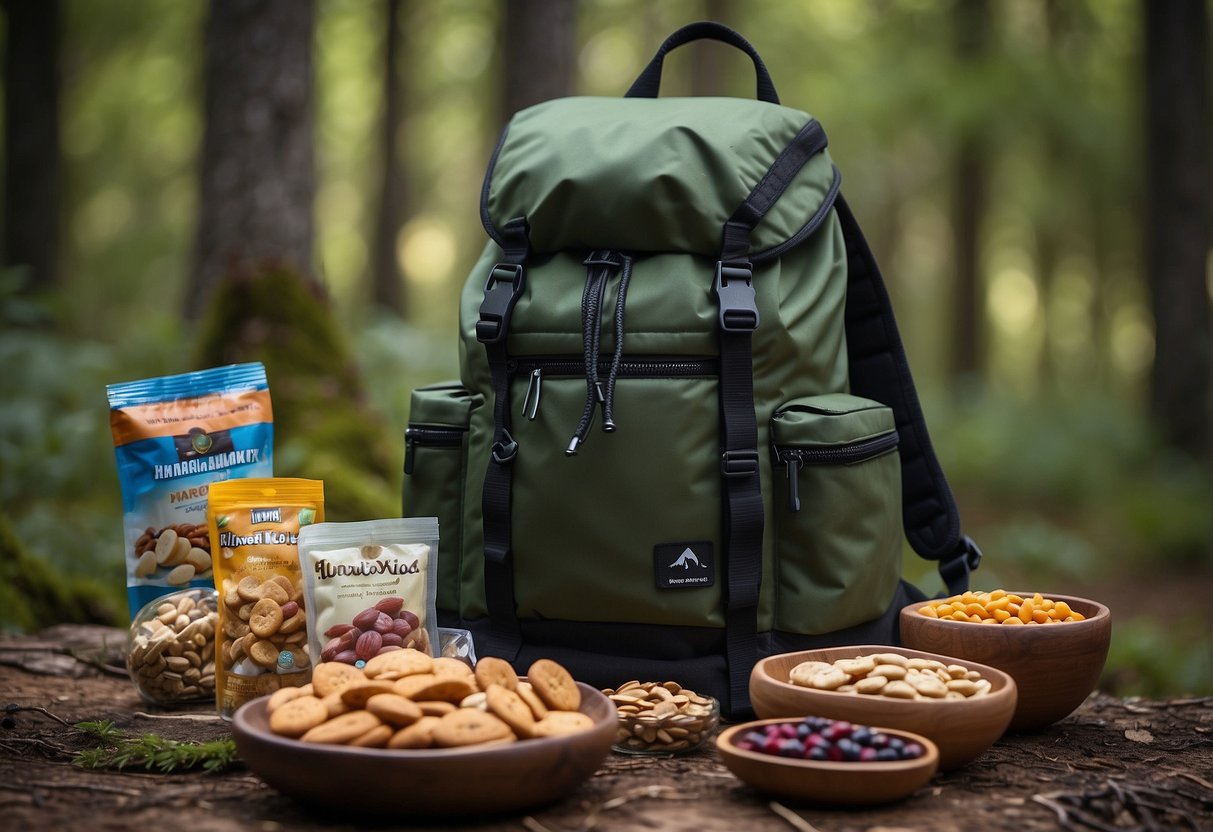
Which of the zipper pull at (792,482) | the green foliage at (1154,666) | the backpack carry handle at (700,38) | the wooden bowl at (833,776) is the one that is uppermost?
the backpack carry handle at (700,38)

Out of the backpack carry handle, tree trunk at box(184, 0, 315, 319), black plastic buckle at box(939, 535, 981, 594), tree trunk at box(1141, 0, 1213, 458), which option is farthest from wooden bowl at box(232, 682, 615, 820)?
tree trunk at box(1141, 0, 1213, 458)

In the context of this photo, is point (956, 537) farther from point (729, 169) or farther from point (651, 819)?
point (651, 819)

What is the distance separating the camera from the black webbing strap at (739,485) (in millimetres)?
A: 2439

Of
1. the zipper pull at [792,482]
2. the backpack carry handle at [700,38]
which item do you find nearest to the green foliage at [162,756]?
the zipper pull at [792,482]

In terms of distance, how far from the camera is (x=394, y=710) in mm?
1784

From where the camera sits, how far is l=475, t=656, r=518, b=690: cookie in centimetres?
196

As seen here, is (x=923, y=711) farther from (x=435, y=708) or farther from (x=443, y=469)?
(x=443, y=469)

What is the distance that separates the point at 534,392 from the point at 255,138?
9.46ft

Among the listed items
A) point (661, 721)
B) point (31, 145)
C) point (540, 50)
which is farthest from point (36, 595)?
point (31, 145)

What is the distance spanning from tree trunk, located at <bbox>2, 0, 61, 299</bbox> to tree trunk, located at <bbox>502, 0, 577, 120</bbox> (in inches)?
193

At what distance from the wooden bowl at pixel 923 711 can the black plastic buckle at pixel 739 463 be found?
49 centimetres

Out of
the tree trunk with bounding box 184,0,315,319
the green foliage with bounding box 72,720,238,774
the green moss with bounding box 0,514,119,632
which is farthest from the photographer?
the tree trunk with bounding box 184,0,315,319

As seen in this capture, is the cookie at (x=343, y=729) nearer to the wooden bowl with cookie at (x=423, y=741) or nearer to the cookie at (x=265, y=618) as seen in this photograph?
the wooden bowl with cookie at (x=423, y=741)

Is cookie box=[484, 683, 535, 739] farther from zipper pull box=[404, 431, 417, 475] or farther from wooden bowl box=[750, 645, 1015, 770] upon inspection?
zipper pull box=[404, 431, 417, 475]
